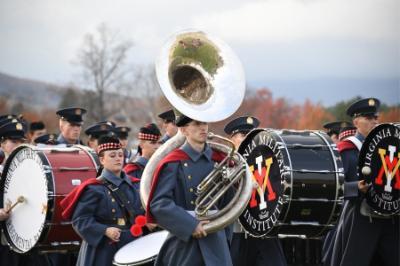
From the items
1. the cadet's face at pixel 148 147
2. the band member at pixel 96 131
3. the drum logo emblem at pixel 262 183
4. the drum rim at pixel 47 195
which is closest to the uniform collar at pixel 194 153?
the drum logo emblem at pixel 262 183

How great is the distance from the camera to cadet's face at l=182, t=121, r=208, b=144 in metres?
7.98

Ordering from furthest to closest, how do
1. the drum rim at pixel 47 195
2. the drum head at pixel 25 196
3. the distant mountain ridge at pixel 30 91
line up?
the distant mountain ridge at pixel 30 91 < the drum head at pixel 25 196 < the drum rim at pixel 47 195

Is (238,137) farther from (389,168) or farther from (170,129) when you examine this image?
(389,168)

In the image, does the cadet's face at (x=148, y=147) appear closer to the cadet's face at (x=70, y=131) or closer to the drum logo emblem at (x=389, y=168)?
the cadet's face at (x=70, y=131)

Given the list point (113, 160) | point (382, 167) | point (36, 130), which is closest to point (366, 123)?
point (382, 167)

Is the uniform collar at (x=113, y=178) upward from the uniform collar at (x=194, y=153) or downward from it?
downward

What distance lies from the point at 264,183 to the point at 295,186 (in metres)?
0.39

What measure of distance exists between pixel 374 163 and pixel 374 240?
2.87 ft

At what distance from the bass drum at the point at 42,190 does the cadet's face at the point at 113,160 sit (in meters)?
0.82

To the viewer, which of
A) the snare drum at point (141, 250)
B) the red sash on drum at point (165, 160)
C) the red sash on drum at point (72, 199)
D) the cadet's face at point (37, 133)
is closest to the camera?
the red sash on drum at point (165, 160)

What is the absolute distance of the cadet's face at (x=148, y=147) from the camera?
39.1 feet

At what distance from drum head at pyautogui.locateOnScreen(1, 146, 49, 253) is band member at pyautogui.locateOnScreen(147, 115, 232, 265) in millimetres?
2525

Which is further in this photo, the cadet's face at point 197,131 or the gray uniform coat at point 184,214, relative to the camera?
the cadet's face at point 197,131

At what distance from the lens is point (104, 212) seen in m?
9.42
